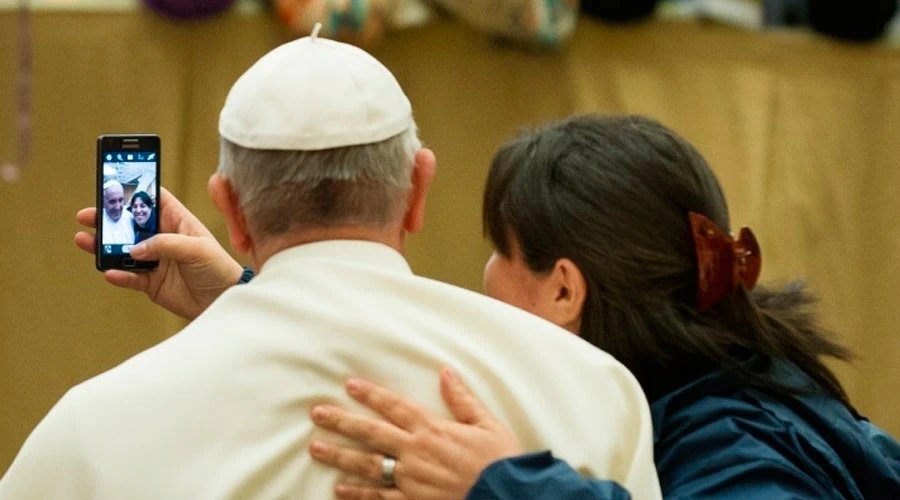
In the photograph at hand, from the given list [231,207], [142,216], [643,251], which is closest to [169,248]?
[142,216]

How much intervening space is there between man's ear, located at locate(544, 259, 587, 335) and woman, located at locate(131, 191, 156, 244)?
1.71ft

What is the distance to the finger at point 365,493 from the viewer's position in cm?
122

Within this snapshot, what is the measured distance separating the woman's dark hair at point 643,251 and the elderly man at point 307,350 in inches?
11.8

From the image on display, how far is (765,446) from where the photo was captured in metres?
1.46

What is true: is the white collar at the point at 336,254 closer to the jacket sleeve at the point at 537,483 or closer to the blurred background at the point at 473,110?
the jacket sleeve at the point at 537,483

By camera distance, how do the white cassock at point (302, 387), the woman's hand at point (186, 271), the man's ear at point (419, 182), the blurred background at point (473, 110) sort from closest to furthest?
the white cassock at point (302, 387) < the man's ear at point (419, 182) < the woman's hand at point (186, 271) < the blurred background at point (473, 110)

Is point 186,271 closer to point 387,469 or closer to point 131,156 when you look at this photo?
point 131,156

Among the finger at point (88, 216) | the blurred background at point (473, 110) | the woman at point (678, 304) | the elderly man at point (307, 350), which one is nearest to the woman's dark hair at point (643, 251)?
the woman at point (678, 304)

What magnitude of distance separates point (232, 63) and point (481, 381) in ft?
6.46

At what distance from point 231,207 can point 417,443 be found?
0.28m

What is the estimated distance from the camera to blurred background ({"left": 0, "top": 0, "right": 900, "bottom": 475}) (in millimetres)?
3016

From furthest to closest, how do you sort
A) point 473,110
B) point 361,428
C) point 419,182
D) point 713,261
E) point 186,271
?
point 473,110 < point 186,271 < point 713,261 < point 419,182 < point 361,428

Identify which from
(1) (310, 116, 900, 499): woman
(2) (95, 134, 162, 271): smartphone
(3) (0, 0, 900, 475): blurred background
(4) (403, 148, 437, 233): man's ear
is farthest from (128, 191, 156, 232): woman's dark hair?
(3) (0, 0, 900, 475): blurred background

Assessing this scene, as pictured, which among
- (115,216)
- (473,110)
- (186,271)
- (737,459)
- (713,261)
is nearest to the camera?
(737,459)
